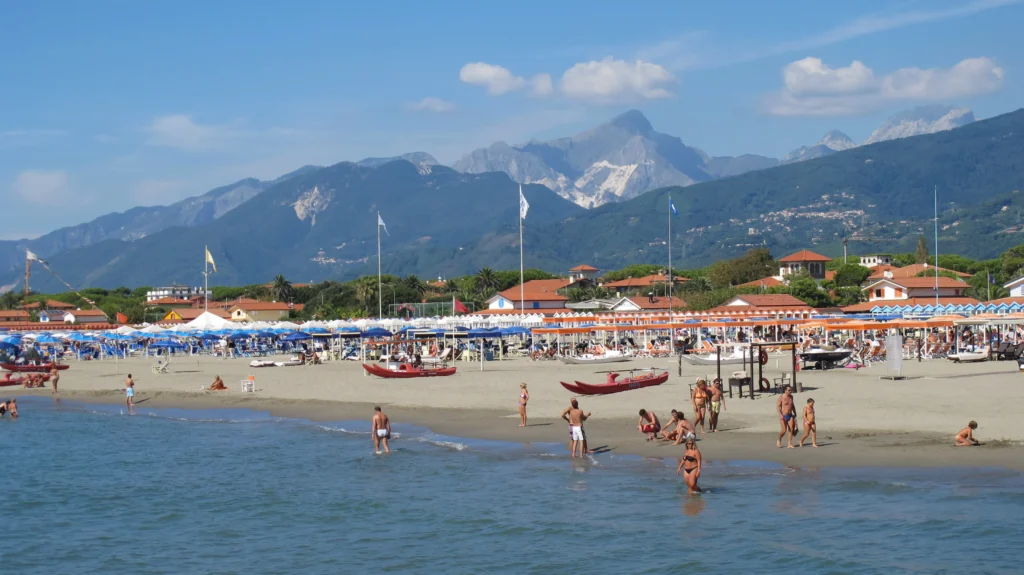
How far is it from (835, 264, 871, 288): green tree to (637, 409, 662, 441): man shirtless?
288 ft

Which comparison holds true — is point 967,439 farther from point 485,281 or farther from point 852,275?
point 485,281

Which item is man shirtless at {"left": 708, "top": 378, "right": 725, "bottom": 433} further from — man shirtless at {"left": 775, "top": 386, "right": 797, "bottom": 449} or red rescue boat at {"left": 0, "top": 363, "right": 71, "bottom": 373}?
red rescue boat at {"left": 0, "top": 363, "right": 71, "bottom": 373}

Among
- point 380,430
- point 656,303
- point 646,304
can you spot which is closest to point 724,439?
point 380,430

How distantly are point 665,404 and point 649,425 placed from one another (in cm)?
460

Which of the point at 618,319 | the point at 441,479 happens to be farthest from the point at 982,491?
the point at 618,319

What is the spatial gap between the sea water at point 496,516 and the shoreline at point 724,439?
0.72m

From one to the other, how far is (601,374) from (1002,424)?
18.6m

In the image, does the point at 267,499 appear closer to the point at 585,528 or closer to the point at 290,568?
the point at 290,568

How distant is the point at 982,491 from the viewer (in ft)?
52.5

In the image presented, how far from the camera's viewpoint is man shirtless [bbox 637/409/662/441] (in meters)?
22.0

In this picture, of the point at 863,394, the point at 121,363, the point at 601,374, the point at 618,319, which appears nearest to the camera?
the point at 863,394

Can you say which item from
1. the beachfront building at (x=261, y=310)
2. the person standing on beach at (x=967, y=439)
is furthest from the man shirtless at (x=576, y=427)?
the beachfront building at (x=261, y=310)

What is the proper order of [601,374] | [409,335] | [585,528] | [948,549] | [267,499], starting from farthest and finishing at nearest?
1. [409,335]
2. [601,374]
3. [267,499]
4. [585,528]
5. [948,549]

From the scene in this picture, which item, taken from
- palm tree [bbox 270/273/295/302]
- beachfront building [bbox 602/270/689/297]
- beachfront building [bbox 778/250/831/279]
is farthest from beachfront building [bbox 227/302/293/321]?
beachfront building [bbox 778/250/831/279]
